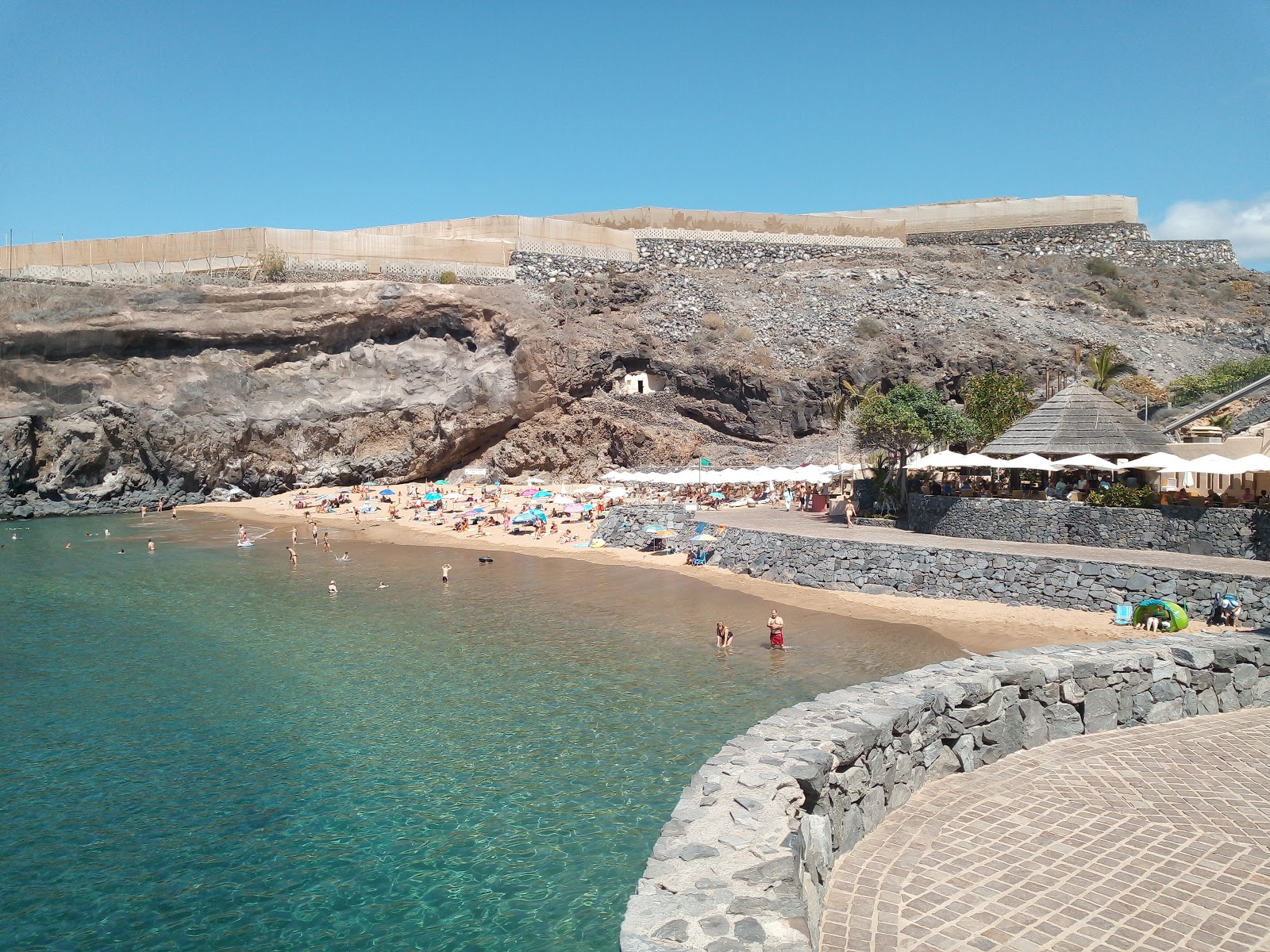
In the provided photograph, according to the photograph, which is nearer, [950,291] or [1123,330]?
[1123,330]

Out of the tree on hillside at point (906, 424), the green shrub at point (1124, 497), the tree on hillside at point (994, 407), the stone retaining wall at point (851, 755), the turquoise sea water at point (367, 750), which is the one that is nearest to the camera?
the stone retaining wall at point (851, 755)

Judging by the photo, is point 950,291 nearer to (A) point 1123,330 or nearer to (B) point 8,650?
(A) point 1123,330

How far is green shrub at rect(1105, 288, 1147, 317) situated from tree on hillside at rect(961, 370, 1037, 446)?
933 inches

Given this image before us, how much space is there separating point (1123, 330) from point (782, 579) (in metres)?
32.3

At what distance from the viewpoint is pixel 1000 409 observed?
2620 cm

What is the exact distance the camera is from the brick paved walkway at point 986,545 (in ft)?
49.9

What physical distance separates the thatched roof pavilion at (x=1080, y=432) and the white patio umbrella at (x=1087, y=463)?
51cm

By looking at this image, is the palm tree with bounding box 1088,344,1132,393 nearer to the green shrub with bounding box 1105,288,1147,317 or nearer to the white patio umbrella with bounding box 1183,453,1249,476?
the green shrub with bounding box 1105,288,1147,317

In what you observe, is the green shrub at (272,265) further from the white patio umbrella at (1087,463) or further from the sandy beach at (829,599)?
the white patio umbrella at (1087,463)

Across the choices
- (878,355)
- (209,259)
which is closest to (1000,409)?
(878,355)

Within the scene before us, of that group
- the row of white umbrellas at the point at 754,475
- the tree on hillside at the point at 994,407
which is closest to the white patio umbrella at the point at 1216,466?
the tree on hillside at the point at 994,407

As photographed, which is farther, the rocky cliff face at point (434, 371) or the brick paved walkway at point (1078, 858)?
the rocky cliff face at point (434, 371)

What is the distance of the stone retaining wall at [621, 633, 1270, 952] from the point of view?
4160 mm

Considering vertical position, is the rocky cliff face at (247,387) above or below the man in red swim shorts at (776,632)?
above
